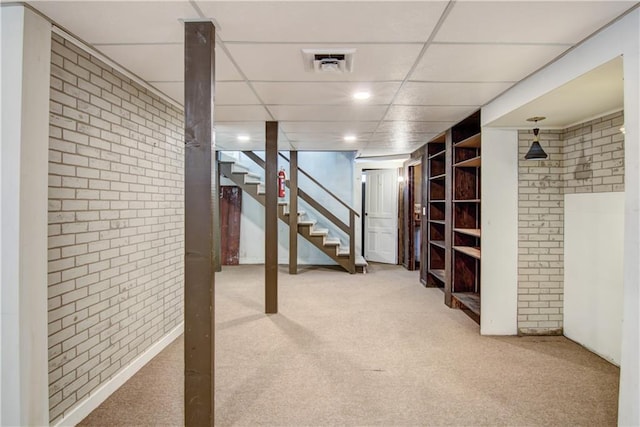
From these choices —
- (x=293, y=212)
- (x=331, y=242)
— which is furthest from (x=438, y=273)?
(x=293, y=212)

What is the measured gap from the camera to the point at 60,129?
6.33 feet

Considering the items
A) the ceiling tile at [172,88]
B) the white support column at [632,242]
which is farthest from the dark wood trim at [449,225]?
the ceiling tile at [172,88]

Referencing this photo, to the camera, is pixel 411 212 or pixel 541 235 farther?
pixel 411 212

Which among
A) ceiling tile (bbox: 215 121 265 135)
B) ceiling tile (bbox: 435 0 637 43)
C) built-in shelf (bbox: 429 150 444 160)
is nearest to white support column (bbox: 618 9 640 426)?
ceiling tile (bbox: 435 0 637 43)

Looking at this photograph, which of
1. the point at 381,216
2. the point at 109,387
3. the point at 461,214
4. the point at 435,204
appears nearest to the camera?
the point at 109,387

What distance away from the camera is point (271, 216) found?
387cm

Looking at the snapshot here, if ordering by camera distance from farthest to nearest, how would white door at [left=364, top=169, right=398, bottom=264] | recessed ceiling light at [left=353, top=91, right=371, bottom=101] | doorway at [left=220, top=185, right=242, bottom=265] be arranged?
1. white door at [left=364, top=169, right=398, bottom=264]
2. doorway at [left=220, top=185, right=242, bottom=265]
3. recessed ceiling light at [left=353, top=91, right=371, bottom=101]

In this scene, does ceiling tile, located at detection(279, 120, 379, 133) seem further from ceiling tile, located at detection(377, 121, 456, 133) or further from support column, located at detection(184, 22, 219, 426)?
support column, located at detection(184, 22, 219, 426)

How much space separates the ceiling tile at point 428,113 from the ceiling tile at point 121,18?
211cm

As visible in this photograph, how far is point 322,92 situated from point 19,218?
219cm

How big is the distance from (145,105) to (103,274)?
1384 mm

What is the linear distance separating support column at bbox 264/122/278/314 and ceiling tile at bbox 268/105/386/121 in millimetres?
292

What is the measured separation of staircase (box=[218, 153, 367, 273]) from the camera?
6.38m

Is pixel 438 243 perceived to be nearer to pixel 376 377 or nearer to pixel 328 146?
pixel 328 146
